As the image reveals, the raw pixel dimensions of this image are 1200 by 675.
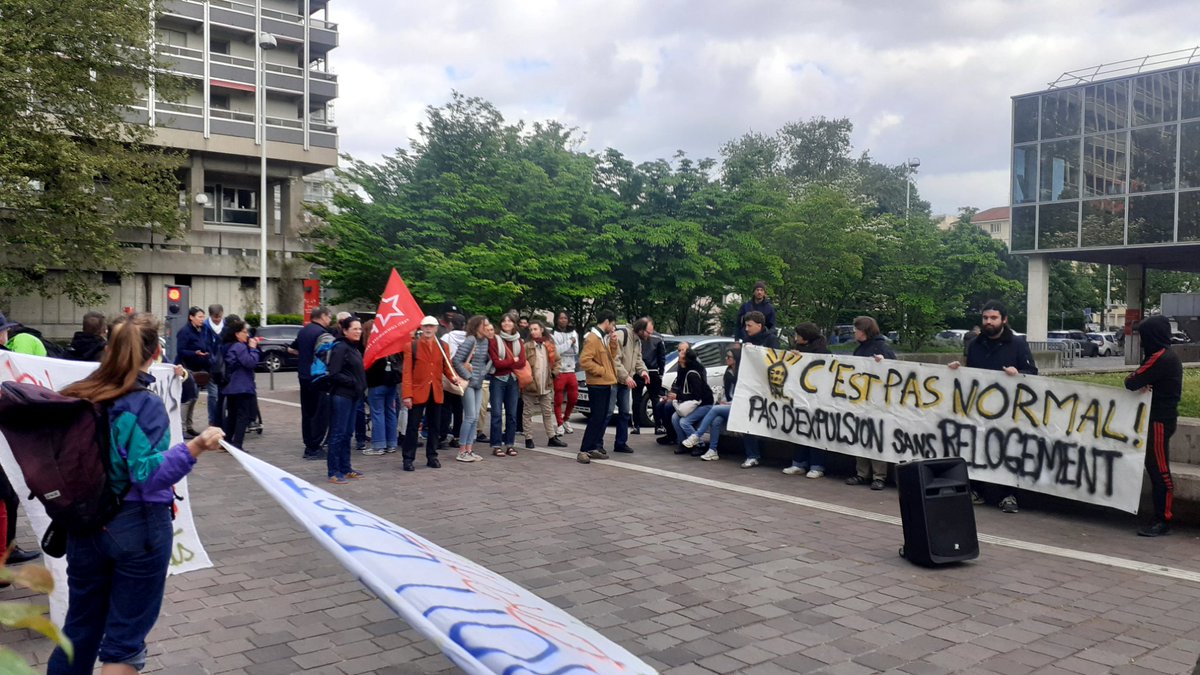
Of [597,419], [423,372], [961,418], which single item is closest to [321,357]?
[423,372]

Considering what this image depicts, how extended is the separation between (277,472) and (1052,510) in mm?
7570

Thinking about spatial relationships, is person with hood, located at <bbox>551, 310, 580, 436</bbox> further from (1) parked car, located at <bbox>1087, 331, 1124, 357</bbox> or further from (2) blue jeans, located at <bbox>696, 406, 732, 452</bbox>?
(1) parked car, located at <bbox>1087, 331, 1124, 357</bbox>

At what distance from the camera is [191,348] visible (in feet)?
41.1

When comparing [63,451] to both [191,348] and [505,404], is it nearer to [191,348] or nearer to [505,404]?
[505,404]

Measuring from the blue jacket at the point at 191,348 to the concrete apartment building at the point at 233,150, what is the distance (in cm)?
3286

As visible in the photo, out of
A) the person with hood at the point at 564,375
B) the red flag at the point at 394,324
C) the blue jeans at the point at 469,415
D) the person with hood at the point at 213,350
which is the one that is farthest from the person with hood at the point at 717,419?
the person with hood at the point at 213,350

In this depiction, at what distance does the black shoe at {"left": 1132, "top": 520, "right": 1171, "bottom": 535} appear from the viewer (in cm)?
772

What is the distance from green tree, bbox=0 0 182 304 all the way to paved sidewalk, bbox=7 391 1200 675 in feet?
84.5

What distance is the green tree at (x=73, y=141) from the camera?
96.0 feet

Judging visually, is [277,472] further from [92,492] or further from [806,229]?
[806,229]

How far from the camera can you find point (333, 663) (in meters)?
4.79

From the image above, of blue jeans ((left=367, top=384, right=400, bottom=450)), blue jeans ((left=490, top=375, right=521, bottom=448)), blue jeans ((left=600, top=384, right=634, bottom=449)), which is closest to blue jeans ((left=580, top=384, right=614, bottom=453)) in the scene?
blue jeans ((left=600, top=384, right=634, bottom=449))

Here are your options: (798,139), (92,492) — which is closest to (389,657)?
(92,492)

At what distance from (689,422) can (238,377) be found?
590 centimetres
